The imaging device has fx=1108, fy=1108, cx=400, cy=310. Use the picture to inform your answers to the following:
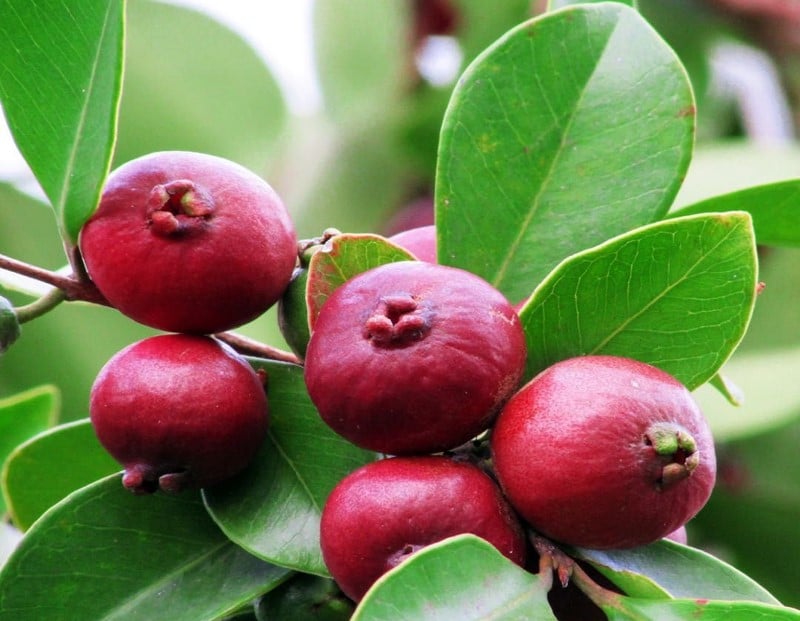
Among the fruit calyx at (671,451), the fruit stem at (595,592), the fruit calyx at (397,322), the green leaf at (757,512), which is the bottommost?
the green leaf at (757,512)

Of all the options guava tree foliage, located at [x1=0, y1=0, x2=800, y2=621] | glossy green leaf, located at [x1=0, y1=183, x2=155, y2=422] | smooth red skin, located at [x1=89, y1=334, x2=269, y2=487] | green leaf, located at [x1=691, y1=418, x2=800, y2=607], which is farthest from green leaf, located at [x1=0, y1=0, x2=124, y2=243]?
green leaf, located at [x1=691, y1=418, x2=800, y2=607]

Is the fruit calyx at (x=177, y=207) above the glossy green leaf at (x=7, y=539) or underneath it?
above

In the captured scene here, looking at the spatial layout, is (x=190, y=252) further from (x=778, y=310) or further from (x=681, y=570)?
(x=778, y=310)

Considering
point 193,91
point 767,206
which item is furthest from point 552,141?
point 193,91

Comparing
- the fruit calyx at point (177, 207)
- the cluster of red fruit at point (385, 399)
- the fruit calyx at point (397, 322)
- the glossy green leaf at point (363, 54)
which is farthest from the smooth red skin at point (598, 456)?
the glossy green leaf at point (363, 54)

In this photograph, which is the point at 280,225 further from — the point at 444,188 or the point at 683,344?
the point at 683,344

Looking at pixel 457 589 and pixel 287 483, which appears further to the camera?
pixel 287 483

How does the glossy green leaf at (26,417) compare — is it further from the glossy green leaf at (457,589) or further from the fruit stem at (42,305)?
the glossy green leaf at (457,589)

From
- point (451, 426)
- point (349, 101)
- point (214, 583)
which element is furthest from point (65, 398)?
point (451, 426)
